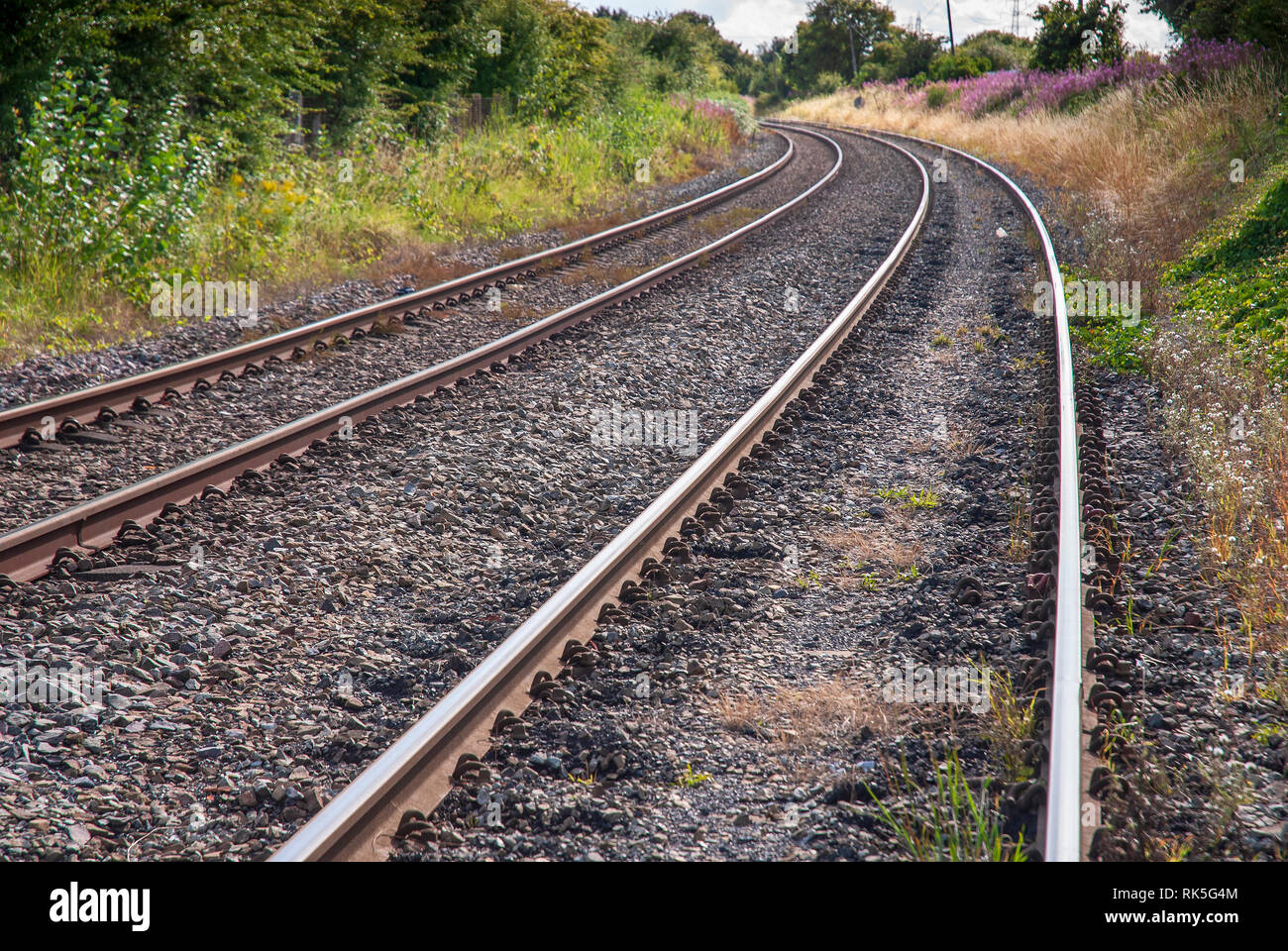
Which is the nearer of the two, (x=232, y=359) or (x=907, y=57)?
(x=232, y=359)

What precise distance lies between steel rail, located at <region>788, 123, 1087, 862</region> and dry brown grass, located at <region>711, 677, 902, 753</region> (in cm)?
62

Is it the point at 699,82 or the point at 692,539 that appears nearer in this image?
the point at 692,539

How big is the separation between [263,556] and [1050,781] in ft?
12.4

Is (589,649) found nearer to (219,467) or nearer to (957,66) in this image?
(219,467)

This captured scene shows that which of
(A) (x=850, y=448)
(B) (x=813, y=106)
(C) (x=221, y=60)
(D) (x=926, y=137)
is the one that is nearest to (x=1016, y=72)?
(D) (x=926, y=137)

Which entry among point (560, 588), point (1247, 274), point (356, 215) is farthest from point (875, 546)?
point (356, 215)

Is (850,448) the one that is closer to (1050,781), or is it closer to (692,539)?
(692,539)

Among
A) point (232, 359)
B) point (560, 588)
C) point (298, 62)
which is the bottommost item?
point (560, 588)

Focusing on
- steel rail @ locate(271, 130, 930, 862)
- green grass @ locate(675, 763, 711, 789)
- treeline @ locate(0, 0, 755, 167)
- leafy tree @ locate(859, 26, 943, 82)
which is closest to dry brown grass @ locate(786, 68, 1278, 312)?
steel rail @ locate(271, 130, 930, 862)

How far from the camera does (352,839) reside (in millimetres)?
2717

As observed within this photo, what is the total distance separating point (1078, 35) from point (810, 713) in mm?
34120

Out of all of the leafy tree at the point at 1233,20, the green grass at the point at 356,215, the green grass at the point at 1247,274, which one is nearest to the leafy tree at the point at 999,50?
the leafy tree at the point at 1233,20

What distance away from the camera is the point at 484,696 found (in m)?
3.35

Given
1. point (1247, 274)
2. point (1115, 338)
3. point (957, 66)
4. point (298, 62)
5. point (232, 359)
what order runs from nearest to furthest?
point (232, 359) → point (1115, 338) → point (1247, 274) → point (298, 62) → point (957, 66)
